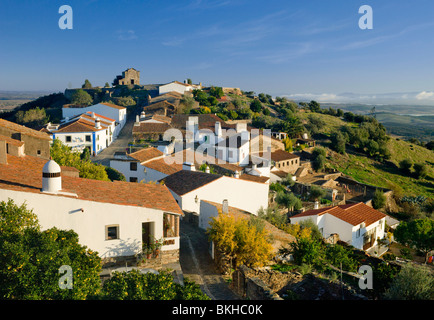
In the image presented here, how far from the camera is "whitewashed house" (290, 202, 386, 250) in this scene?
21.6 metres

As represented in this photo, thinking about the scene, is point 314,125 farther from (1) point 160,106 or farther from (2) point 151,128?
(2) point 151,128

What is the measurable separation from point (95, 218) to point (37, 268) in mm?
3819

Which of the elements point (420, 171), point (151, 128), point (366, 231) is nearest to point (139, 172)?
point (366, 231)

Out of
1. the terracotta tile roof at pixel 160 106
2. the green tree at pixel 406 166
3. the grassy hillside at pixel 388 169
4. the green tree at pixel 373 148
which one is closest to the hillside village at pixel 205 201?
the green tree at pixel 406 166

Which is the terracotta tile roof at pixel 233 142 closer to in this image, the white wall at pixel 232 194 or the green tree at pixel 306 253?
the white wall at pixel 232 194

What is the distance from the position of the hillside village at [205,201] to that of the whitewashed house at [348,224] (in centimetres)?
7

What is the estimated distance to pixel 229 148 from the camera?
3678 centimetres

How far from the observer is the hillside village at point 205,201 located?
1136cm

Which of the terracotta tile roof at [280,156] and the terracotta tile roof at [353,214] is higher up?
the terracotta tile roof at [280,156]

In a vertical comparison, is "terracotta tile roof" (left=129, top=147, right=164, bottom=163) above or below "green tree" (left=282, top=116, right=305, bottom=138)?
below

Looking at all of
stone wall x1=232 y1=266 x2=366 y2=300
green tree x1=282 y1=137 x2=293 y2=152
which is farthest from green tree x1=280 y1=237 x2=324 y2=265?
green tree x1=282 y1=137 x2=293 y2=152

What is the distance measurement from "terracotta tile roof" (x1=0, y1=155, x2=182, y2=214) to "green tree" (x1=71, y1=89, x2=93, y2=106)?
207 ft

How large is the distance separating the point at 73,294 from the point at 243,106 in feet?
206

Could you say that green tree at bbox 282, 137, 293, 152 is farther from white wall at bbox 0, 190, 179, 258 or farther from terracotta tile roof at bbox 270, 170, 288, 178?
white wall at bbox 0, 190, 179, 258
